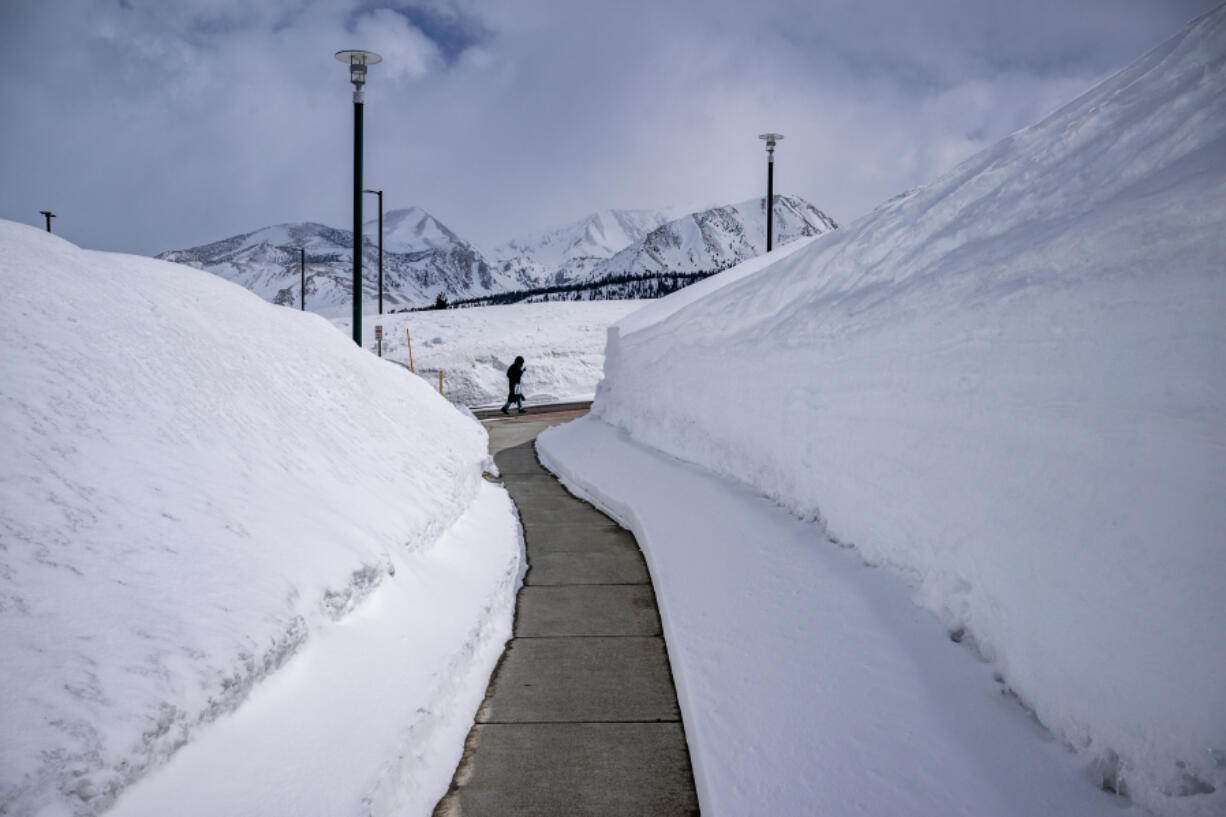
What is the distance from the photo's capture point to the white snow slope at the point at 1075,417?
7.50 feet

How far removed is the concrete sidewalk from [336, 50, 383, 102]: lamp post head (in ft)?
26.5

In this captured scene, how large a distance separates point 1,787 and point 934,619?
133 inches

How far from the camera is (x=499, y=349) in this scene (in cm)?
2370

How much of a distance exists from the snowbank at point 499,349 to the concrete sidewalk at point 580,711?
1623 cm

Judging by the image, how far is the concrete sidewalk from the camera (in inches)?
118

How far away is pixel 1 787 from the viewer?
1.85m

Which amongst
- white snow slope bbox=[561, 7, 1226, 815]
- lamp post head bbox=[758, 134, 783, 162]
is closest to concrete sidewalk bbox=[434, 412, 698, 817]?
white snow slope bbox=[561, 7, 1226, 815]

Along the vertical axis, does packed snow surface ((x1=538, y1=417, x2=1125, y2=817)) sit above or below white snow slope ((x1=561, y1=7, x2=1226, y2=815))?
below

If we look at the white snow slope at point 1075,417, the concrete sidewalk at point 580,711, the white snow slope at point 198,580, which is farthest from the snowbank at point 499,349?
the white snow slope at point 1075,417

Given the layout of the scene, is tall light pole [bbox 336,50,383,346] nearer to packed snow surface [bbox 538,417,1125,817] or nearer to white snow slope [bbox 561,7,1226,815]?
packed snow surface [bbox 538,417,1125,817]

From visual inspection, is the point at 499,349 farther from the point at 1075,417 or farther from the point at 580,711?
the point at 1075,417

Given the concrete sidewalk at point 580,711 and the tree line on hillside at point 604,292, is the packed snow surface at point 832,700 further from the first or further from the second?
the tree line on hillside at point 604,292

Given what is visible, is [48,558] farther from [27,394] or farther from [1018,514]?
[1018,514]

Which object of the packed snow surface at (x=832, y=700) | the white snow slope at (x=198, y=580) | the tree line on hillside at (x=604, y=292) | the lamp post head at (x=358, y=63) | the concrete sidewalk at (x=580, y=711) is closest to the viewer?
the white snow slope at (x=198, y=580)
